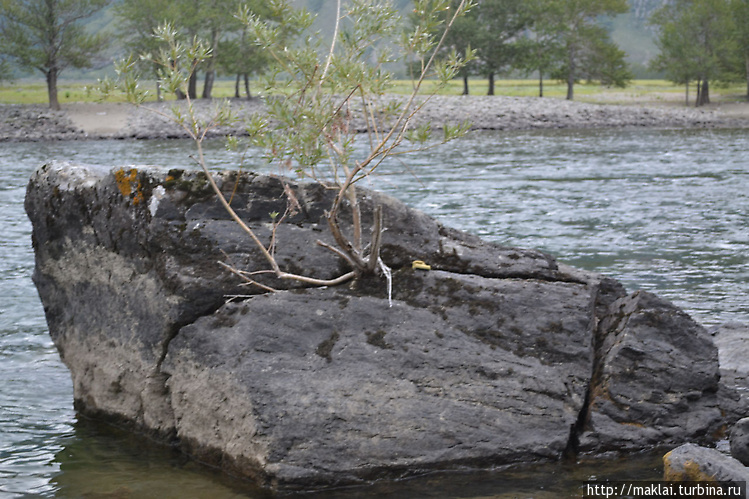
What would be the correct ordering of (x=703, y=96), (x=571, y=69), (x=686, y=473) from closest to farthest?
(x=686, y=473) → (x=703, y=96) → (x=571, y=69)

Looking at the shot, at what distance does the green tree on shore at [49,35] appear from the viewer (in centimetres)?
7838

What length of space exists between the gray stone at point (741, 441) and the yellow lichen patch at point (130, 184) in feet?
19.7

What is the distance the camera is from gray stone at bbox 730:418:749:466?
6672 mm

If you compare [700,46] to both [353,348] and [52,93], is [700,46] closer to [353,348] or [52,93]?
[52,93]

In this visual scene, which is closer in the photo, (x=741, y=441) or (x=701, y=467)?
(x=701, y=467)

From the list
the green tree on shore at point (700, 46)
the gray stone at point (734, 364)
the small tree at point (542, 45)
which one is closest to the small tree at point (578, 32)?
the small tree at point (542, 45)

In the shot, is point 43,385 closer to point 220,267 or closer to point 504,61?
point 220,267

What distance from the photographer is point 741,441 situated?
22.2ft

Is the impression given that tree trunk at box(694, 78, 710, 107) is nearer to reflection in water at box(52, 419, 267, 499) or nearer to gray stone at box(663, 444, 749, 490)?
gray stone at box(663, 444, 749, 490)

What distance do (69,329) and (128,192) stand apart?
1.98 meters

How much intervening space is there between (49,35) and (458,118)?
43.6m

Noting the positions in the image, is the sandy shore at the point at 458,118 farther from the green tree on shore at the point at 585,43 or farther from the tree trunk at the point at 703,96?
the green tree on shore at the point at 585,43

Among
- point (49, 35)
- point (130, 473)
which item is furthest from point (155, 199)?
point (49, 35)

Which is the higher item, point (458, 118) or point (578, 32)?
point (578, 32)
